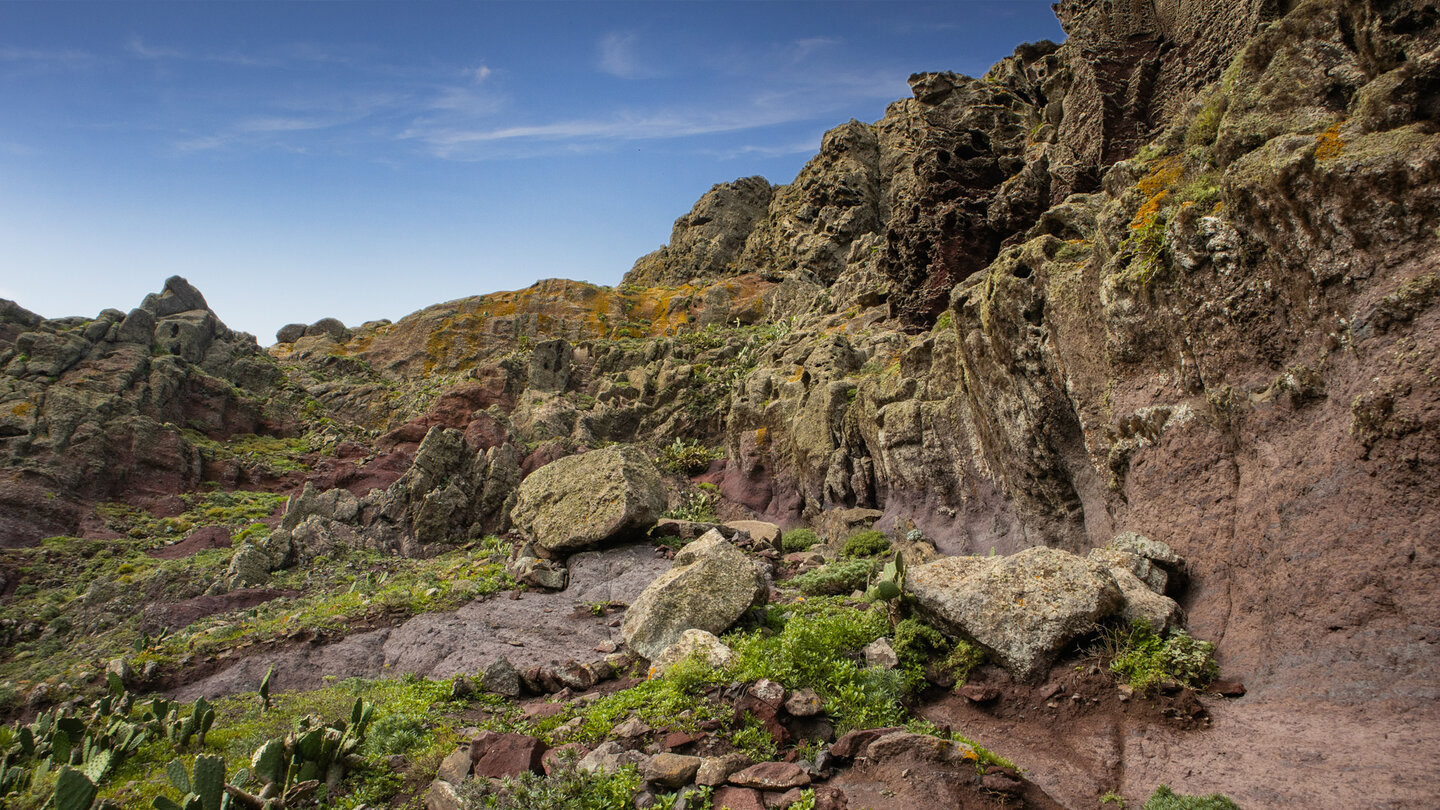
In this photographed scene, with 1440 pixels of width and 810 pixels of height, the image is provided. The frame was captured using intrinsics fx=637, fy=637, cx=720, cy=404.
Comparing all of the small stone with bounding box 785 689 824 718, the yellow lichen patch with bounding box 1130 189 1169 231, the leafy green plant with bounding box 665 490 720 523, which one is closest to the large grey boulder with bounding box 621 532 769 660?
the small stone with bounding box 785 689 824 718

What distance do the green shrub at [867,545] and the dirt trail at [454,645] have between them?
17.6ft

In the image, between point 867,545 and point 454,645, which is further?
point 867,545

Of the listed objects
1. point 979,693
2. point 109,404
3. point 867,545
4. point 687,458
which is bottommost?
point 867,545

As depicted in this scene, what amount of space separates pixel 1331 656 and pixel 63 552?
1464 inches

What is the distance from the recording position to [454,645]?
12.0m

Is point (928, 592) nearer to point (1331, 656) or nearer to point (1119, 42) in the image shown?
point (1331, 656)

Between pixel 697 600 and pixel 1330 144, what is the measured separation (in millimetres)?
10033

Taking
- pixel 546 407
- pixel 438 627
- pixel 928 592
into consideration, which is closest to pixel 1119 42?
pixel 928 592

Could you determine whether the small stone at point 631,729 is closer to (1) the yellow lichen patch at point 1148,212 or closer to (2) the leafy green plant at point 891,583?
(2) the leafy green plant at point 891,583

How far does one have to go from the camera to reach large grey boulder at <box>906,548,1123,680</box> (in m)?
7.75

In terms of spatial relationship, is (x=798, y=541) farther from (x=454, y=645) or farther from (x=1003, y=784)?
(x=1003, y=784)

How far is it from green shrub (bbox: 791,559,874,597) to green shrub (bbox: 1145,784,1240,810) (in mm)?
7687

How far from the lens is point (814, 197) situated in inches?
2434

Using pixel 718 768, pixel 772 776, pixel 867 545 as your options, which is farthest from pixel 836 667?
pixel 867 545
